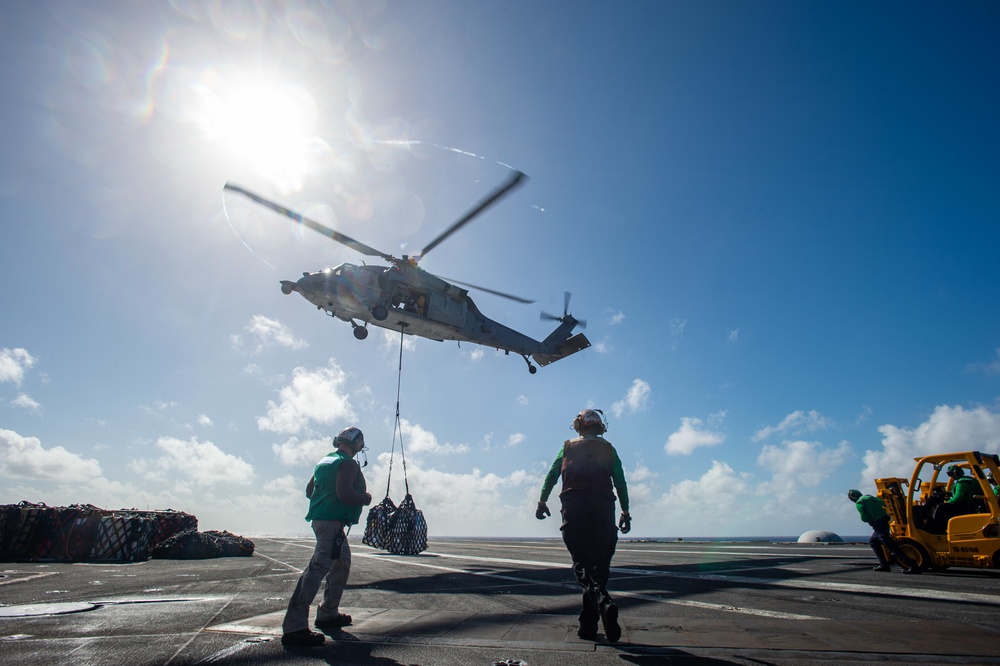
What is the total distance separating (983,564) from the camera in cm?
961

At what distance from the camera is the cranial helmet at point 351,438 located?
575cm

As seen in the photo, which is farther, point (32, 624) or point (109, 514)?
point (109, 514)

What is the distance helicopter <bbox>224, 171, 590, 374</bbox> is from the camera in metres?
19.2

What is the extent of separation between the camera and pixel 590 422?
214 inches

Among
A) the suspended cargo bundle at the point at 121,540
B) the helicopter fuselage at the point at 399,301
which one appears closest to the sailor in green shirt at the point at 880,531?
the helicopter fuselage at the point at 399,301

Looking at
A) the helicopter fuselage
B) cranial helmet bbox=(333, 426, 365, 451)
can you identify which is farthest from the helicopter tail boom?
cranial helmet bbox=(333, 426, 365, 451)

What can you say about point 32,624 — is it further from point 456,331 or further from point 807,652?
point 456,331

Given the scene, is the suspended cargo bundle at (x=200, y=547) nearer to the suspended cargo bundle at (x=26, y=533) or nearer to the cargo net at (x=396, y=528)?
the suspended cargo bundle at (x=26, y=533)

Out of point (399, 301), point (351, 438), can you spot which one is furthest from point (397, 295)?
point (351, 438)

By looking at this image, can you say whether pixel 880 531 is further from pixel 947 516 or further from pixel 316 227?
pixel 316 227

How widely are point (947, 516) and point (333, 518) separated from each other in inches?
474

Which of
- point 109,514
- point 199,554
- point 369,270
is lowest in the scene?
point 199,554

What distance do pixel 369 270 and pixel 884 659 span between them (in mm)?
18641

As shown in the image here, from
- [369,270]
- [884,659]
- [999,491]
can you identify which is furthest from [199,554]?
[999,491]
